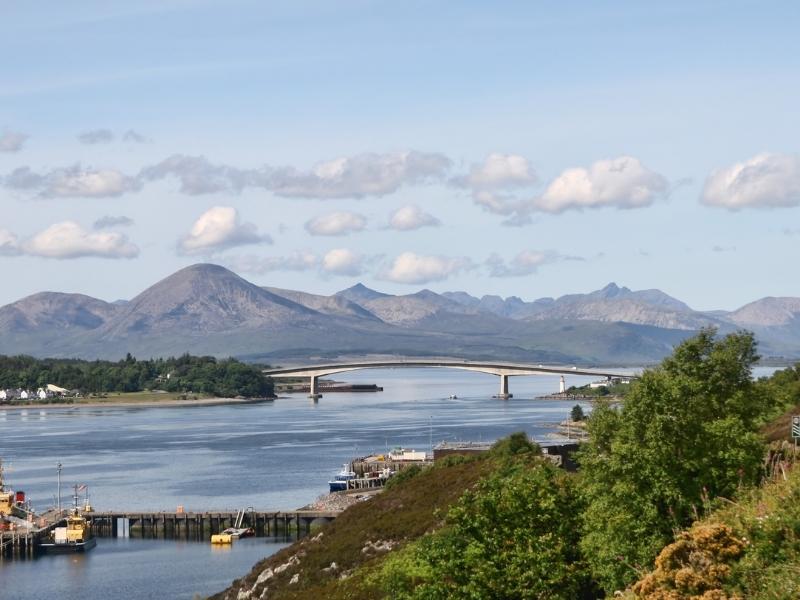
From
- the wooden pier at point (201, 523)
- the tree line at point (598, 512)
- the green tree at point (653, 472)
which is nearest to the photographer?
the green tree at point (653, 472)

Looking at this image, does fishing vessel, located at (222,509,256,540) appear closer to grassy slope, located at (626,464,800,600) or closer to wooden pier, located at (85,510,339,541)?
wooden pier, located at (85,510,339,541)

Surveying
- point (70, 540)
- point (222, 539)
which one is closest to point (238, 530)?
point (222, 539)

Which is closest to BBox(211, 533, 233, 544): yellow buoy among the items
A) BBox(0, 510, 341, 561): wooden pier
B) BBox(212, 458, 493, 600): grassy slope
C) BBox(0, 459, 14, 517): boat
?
BBox(0, 510, 341, 561): wooden pier

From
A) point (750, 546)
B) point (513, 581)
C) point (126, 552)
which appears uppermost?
point (750, 546)

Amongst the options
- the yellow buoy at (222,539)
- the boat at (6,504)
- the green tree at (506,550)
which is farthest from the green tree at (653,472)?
the boat at (6,504)

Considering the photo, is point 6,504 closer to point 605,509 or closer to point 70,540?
point 70,540

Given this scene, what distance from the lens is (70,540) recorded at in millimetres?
62875

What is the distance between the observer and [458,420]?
142125 millimetres

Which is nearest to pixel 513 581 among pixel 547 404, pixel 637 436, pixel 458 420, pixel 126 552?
pixel 637 436

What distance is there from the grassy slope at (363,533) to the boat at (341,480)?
26171 mm

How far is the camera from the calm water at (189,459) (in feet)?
182

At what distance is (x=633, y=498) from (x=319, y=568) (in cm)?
1925

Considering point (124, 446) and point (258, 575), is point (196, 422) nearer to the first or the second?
point (124, 446)

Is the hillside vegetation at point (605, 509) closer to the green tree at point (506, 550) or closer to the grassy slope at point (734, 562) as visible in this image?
the green tree at point (506, 550)
